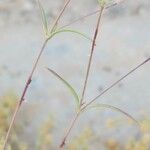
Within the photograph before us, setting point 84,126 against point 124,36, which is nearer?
point 84,126

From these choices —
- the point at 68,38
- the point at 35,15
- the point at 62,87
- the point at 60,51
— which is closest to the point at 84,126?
the point at 62,87

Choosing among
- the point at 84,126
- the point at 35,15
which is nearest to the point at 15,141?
the point at 84,126

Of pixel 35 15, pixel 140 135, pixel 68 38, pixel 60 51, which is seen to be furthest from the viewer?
pixel 35 15

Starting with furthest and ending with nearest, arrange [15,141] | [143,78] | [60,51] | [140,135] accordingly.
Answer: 1. [60,51]
2. [143,78]
3. [140,135]
4. [15,141]

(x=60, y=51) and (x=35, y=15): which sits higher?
(x=35, y=15)

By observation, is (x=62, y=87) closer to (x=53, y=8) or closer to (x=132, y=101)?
(x=132, y=101)

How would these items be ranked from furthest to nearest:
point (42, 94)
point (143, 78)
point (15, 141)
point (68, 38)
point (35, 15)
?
point (35, 15), point (68, 38), point (143, 78), point (42, 94), point (15, 141)

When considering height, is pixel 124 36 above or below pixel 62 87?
above

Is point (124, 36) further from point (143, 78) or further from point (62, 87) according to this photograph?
point (62, 87)

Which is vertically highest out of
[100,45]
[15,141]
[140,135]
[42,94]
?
[100,45]
